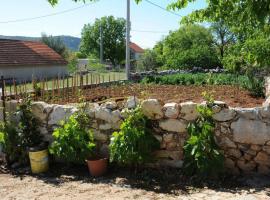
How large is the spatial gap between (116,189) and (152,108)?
1.34 m

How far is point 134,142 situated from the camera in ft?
18.5

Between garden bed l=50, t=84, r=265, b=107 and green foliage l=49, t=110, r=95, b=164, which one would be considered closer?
green foliage l=49, t=110, r=95, b=164

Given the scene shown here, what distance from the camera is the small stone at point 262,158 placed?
5.50 m

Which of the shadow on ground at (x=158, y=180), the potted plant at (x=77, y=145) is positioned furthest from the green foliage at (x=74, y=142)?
the shadow on ground at (x=158, y=180)

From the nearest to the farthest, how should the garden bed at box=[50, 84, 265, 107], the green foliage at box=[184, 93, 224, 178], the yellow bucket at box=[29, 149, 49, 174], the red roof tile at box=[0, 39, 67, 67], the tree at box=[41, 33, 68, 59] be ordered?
the green foliage at box=[184, 93, 224, 178] → the yellow bucket at box=[29, 149, 49, 174] → the garden bed at box=[50, 84, 265, 107] → the red roof tile at box=[0, 39, 67, 67] → the tree at box=[41, 33, 68, 59]

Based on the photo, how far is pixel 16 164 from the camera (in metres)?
6.69

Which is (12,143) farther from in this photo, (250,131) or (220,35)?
(220,35)

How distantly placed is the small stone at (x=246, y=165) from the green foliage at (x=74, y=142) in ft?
7.26

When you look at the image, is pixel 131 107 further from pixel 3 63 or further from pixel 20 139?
pixel 3 63

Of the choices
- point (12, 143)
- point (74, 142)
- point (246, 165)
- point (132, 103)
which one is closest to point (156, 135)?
point (132, 103)

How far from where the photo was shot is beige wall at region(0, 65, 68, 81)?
24.6 meters

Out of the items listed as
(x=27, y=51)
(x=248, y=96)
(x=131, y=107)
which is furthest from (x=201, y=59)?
(x=131, y=107)

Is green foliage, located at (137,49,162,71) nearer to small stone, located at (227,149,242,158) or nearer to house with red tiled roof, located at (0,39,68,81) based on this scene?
house with red tiled roof, located at (0,39,68,81)

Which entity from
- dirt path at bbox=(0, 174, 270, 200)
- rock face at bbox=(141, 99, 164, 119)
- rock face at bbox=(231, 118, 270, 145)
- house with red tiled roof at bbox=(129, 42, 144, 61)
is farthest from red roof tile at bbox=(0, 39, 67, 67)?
house with red tiled roof at bbox=(129, 42, 144, 61)
